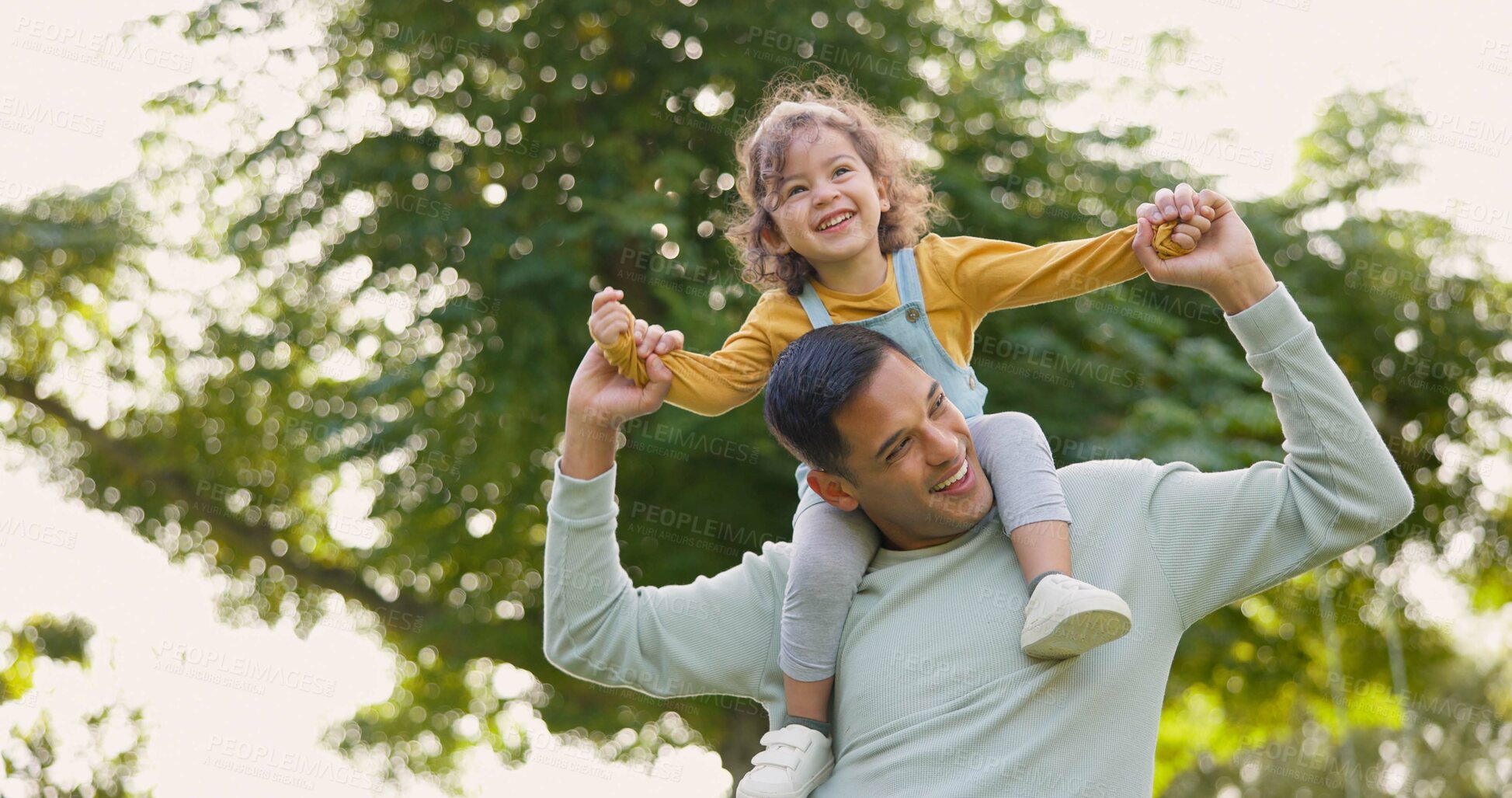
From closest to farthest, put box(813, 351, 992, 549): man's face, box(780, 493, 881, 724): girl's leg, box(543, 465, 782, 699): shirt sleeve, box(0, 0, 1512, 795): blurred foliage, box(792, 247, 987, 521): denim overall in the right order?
box(813, 351, 992, 549): man's face, box(780, 493, 881, 724): girl's leg, box(543, 465, 782, 699): shirt sleeve, box(792, 247, 987, 521): denim overall, box(0, 0, 1512, 795): blurred foliage

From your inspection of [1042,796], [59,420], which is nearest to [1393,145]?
[1042,796]

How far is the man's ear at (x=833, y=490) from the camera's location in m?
2.56

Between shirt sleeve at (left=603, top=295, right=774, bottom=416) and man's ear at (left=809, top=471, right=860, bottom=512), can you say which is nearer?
man's ear at (left=809, top=471, right=860, bottom=512)

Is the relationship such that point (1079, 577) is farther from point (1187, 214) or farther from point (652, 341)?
point (652, 341)

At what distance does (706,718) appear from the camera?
9609 mm

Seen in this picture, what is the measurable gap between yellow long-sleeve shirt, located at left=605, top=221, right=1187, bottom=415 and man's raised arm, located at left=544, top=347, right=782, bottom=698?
0.27 ft

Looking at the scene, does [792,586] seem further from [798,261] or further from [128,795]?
[128,795]

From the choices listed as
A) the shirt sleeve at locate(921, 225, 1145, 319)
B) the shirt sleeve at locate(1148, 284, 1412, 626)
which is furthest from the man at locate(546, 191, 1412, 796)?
the shirt sleeve at locate(921, 225, 1145, 319)

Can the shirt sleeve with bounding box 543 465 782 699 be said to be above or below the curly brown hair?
below

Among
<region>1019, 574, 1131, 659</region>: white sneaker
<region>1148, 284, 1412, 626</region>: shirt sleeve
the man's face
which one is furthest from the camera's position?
the man's face

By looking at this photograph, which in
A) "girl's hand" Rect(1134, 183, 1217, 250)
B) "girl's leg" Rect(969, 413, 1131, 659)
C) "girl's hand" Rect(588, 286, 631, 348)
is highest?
"girl's hand" Rect(1134, 183, 1217, 250)

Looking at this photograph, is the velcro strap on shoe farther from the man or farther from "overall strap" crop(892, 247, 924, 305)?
"overall strap" crop(892, 247, 924, 305)

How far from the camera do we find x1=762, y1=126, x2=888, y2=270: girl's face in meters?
2.89

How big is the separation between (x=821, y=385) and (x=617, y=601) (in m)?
0.59
